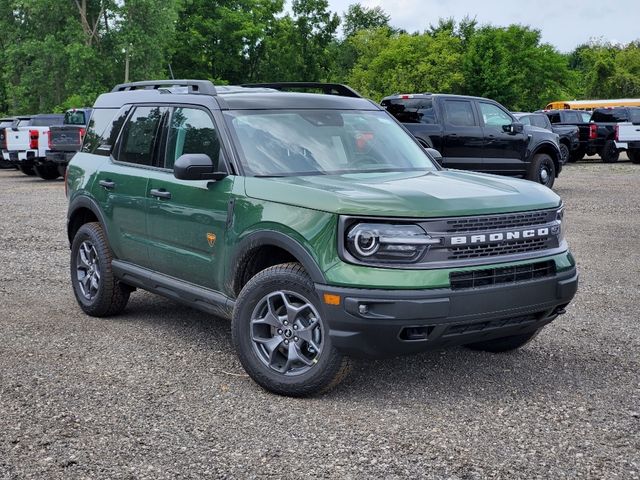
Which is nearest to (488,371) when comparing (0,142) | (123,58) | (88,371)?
(88,371)

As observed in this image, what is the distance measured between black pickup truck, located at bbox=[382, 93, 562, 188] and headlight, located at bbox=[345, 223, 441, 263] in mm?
11729

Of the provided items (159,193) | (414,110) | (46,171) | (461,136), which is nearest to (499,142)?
(461,136)

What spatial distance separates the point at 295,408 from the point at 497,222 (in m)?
1.51

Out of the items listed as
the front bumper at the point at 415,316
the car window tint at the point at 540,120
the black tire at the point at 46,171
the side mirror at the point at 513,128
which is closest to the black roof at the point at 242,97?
the front bumper at the point at 415,316

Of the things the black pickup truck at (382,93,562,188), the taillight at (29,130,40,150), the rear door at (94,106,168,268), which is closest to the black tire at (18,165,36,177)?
the taillight at (29,130,40,150)

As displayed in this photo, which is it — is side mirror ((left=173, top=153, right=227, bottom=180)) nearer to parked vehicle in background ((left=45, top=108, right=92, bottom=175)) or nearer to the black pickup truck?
the black pickup truck

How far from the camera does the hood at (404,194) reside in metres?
4.48

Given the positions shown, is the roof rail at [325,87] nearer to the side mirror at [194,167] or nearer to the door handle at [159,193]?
the door handle at [159,193]

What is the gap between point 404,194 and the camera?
4.62 metres

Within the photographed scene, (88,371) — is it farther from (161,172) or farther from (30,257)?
(30,257)

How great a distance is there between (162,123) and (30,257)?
15.4ft

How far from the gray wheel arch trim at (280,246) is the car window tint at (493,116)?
41.0ft

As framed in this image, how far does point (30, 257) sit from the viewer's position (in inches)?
398

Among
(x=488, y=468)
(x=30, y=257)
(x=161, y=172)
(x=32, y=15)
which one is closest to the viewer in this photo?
(x=488, y=468)
